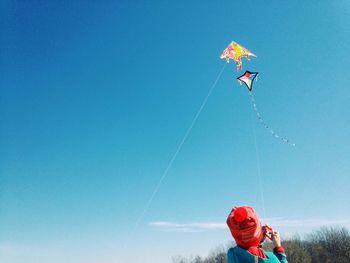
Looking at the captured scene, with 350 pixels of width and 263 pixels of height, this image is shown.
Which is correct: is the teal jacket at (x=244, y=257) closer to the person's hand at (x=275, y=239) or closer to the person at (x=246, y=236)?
the person at (x=246, y=236)


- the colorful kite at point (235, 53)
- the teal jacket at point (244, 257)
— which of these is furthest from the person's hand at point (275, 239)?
the colorful kite at point (235, 53)

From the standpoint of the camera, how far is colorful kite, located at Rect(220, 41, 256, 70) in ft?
45.5

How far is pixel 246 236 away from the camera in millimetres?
2863

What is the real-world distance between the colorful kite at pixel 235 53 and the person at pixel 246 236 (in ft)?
38.2

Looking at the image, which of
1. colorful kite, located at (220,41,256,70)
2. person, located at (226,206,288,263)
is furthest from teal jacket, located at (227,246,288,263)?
colorful kite, located at (220,41,256,70)

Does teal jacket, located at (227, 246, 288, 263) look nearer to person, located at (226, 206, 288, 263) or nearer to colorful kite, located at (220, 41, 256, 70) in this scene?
person, located at (226, 206, 288, 263)

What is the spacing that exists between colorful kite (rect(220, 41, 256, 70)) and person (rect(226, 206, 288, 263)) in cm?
1166

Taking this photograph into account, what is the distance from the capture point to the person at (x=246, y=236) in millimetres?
2834

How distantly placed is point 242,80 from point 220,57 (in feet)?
5.54

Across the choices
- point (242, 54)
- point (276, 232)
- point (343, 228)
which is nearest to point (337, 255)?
point (343, 228)

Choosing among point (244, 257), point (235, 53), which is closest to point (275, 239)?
point (244, 257)

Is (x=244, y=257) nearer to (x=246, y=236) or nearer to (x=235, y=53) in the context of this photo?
(x=246, y=236)

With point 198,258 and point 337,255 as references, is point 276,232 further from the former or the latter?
point 198,258

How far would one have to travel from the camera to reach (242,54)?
1395 centimetres
